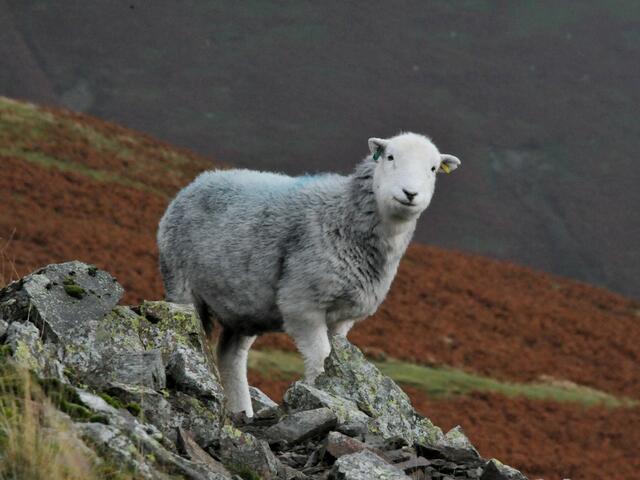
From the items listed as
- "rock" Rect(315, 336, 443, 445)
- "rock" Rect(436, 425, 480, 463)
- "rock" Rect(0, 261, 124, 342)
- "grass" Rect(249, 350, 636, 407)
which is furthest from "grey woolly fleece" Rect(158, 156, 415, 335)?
"grass" Rect(249, 350, 636, 407)

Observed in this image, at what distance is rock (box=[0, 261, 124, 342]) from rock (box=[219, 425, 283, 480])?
5.58 feet

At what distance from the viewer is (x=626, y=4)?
167m

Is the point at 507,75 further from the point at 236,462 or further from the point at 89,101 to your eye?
the point at 236,462

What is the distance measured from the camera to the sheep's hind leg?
13039 mm

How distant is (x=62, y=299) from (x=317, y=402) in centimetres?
249

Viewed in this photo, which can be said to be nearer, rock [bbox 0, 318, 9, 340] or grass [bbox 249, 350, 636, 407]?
rock [bbox 0, 318, 9, 340]

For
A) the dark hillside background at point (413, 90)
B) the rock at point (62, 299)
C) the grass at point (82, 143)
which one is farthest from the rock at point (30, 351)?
the dark hillside background at point (413, 90)

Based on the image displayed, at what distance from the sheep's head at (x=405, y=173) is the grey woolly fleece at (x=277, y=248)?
353 millimetres

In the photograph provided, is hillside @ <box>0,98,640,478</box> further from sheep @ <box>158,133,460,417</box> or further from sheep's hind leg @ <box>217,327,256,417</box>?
sheep @ <box>158,133,460,417</box>

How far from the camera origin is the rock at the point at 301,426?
902 centimetres

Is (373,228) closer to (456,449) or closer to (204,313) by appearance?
(204,313)

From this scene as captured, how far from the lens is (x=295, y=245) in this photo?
12.2 metres

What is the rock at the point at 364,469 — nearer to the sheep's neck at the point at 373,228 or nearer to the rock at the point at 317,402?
the rock at the point at 317,402

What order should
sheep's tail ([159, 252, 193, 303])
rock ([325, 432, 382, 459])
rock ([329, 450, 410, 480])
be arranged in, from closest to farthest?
rock ([329, 450, 410, 480]), rock ([325, 432, 382, 459]), sheep's tail ([159, 252, 193, 303])
